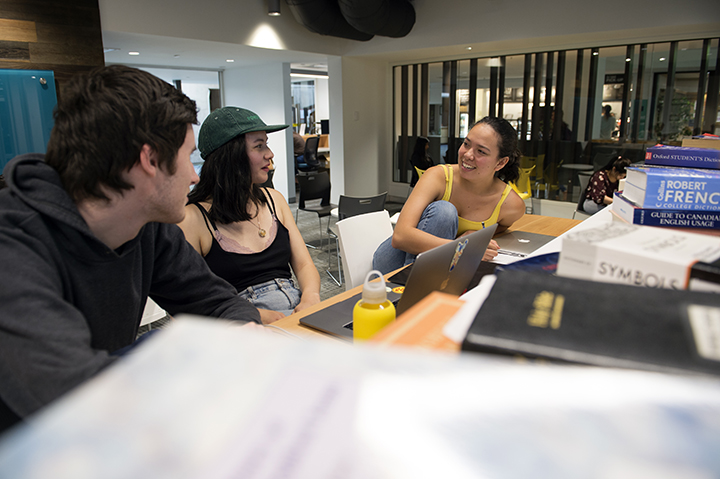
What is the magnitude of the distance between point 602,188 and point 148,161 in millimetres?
4527

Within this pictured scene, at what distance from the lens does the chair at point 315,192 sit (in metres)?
5.38

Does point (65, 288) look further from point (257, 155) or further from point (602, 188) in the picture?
point (602, 188)

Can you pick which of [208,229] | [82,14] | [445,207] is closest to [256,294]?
[208,229]

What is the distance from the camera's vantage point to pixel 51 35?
4.23 meters

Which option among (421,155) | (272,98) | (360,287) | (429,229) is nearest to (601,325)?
(360,287)

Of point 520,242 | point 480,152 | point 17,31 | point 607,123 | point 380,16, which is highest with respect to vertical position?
point 380,16

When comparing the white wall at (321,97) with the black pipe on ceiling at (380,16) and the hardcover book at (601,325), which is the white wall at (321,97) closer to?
the black pipe on ceiling at (380,16)

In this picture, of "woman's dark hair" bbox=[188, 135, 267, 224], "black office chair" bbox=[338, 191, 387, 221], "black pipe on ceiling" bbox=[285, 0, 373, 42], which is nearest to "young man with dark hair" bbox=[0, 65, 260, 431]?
"woman's dark hair" bbox=[188, 135, 267, 224]

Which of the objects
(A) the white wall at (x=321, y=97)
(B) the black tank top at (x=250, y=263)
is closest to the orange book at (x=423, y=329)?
(B) the black tank top at (x=250, y=263)

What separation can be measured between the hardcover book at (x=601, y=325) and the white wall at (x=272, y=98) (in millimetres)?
7810

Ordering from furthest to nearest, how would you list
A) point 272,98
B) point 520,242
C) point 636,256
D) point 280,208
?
point 272,98 → point 520,242 → point 280,208 → point 636,256

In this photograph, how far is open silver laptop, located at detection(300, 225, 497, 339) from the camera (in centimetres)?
Answer: 110

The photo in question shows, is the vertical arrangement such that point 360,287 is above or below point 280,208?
below

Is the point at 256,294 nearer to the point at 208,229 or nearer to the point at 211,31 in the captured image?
the point at 208,229
